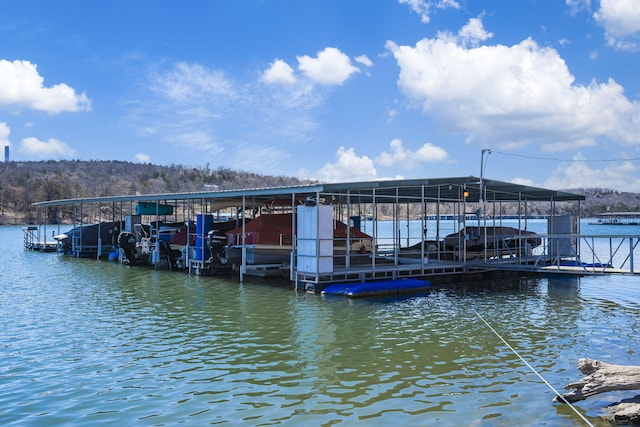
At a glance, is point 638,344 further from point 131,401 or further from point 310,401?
point 131,401

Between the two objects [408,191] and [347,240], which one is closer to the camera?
[347,240]

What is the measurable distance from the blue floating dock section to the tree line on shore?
72018mm

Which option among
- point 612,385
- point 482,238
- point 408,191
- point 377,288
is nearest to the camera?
point 612,385

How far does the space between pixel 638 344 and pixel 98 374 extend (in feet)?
31.1

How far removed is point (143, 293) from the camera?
1664 cm

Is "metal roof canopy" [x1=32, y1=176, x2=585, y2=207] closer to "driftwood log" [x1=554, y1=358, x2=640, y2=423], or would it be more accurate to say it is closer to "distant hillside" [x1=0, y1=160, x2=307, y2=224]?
"driftwood log" [x1=554, y1=358, x2=640, y2=423]

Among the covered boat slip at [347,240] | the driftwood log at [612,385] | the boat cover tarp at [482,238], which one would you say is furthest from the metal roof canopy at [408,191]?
the driftwood log at [612,385]

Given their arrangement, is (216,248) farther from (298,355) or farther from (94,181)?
(94,181)

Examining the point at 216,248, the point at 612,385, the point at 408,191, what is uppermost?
the point at 408,191

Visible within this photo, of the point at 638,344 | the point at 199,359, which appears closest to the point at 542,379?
the point at 638,344

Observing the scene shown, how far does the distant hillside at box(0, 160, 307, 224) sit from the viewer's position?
8881 cm

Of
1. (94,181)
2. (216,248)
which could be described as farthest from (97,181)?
(216,248)

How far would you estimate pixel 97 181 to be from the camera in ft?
357

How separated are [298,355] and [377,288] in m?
6.65
